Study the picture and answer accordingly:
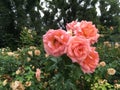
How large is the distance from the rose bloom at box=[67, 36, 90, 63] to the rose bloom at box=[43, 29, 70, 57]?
0.14 ft

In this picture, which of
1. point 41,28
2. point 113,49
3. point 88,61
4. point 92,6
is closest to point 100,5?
point 92,6

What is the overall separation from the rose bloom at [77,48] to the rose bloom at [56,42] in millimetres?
43

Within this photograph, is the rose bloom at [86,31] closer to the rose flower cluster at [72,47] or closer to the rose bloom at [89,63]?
the rose flower cluster at [72,47]

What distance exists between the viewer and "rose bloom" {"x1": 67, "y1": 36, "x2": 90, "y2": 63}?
3.39 m

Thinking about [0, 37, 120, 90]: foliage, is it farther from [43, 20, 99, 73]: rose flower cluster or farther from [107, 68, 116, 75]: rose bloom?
[43, 20, 99, 73]: rose flower cluster

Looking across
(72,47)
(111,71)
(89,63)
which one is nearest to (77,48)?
(72,47)

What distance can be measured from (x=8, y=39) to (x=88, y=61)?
1724 cm

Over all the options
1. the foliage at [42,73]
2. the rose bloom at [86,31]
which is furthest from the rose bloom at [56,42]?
the foliage at [42,73]

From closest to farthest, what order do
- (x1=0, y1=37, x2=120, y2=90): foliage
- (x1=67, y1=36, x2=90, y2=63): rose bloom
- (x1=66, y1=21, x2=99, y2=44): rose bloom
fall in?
(x1=67, y1=36, x2=90, y2=63): rose bloom, (x1=66, y1=21, x2=99, y2=44): rose bloom, (x1=0, y1=37, x2=120, y2=90): foliage

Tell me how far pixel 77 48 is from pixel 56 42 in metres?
0.16

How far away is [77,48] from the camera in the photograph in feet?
11.2

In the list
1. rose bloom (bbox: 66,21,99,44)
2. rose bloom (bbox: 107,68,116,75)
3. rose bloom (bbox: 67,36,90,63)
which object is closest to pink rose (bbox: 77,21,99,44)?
rose bloom (bbox: 66,21,99,44)

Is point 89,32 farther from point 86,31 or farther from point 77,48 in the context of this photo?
point 77,48

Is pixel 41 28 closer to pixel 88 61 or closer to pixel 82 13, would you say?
pixel 82 13
